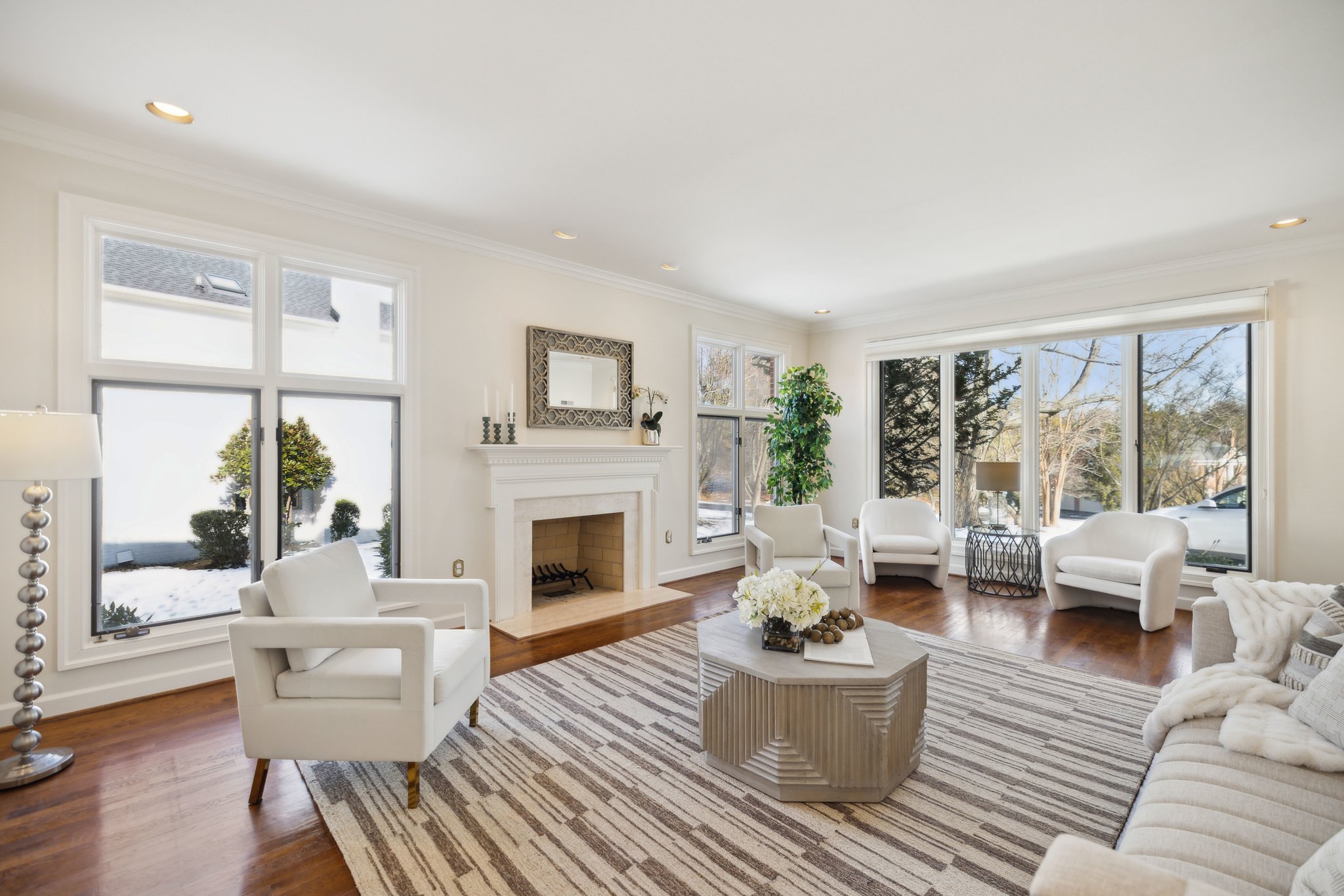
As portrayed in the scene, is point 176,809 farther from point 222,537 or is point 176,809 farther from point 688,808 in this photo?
point 688,808

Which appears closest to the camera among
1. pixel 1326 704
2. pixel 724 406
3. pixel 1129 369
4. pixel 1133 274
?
pixel 1326 704

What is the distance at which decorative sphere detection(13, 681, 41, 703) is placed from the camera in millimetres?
2312

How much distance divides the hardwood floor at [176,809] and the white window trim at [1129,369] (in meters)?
1.49

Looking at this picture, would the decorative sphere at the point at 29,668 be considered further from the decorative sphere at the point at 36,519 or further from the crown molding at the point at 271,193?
the crown molding at the point at 271,193

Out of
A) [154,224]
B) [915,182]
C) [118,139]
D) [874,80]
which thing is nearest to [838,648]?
[874,80]

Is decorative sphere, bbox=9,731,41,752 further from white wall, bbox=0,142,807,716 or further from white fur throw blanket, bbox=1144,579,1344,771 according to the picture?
white fur throw blanket, bbox=1144,579,1344,771

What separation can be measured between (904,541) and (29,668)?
5603 mm

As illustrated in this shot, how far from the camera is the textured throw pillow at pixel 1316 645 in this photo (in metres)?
1.86

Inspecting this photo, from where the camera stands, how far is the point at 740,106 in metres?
2.50

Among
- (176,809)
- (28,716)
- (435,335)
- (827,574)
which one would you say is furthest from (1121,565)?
(28,716)

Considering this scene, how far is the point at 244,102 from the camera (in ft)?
8.15

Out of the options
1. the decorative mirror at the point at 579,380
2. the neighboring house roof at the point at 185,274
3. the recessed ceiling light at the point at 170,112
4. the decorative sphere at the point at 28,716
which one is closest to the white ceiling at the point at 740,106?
the recessed ceiling light at the point at 170,112

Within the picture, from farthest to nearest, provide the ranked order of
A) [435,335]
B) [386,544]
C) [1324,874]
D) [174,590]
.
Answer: [435,335], [386,544], [174,590], [1324,874]

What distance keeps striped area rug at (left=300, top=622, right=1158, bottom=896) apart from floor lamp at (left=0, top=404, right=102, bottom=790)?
1.03 meters
